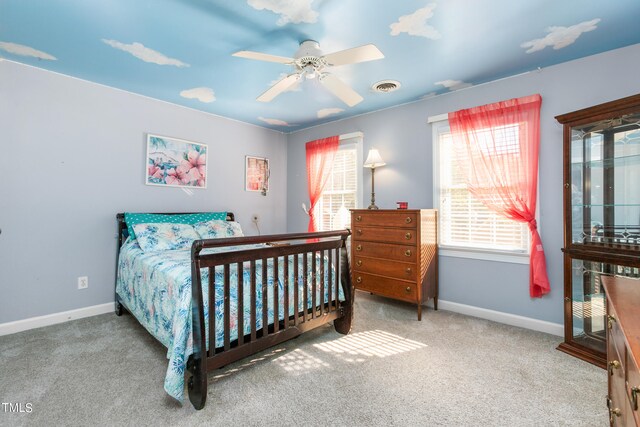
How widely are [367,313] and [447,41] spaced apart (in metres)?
2.55

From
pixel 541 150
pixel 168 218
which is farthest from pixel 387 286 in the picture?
pixel 168 218

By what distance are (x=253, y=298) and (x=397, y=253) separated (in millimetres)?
1619

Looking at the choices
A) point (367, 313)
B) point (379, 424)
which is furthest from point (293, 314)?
point (367, 313)

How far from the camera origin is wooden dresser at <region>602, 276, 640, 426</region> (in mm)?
759

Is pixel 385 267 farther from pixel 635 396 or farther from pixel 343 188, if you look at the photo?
pixel 635 396

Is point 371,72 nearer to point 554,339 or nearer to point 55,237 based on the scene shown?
point 554,339

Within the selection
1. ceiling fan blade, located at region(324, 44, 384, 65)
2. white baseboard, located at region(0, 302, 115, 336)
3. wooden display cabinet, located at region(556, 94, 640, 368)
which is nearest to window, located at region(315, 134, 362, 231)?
ceiling fan blade, located at region(324, 44, 384, 65)

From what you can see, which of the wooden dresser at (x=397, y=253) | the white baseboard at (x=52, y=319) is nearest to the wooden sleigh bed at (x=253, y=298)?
the wooden dresser at (x=397, y=253)

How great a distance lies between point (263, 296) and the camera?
198 centimetres

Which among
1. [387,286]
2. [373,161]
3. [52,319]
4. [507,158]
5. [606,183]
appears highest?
[373,161]

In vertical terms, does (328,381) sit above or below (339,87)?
below

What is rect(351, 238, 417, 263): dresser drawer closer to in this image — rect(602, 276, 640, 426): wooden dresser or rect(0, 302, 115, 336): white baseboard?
rect(602, 276, 640, 426): wooden dresser

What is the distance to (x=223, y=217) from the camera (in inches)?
152

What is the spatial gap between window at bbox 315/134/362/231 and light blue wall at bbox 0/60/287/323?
6.14 feet
